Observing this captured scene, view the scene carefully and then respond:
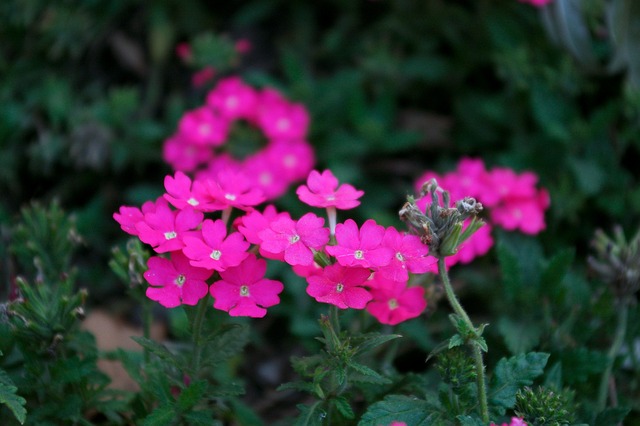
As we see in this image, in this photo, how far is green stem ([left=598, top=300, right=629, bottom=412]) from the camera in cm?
239

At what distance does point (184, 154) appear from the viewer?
11.4 ft

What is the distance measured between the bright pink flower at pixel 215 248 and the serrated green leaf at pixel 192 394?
35cm

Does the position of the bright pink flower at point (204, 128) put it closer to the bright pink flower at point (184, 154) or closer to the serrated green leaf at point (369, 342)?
the bright pink flower at point (184, 154)

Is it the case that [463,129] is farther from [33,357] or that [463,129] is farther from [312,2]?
[33,357]

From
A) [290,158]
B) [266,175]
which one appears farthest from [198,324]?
[290,158]

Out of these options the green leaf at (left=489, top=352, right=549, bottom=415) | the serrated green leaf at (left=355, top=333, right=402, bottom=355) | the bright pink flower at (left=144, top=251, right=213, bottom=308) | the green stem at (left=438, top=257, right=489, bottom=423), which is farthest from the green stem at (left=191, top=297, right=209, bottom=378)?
the green leaf at (left=489, top=352, right=549, bottom=415)

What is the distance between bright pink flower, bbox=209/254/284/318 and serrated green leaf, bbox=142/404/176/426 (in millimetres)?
340

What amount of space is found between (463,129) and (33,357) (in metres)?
2.47

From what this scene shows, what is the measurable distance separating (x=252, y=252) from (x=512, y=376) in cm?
79

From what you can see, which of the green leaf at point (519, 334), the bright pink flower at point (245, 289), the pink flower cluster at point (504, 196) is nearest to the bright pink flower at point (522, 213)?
the pink flower cluster at point (504, 196)

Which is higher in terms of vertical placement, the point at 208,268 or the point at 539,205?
the point at 208,268

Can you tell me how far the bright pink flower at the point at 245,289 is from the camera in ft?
6.07

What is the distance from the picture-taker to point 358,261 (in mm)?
1798

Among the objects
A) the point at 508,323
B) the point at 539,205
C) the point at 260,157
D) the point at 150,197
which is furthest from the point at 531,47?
the point at 150,197
